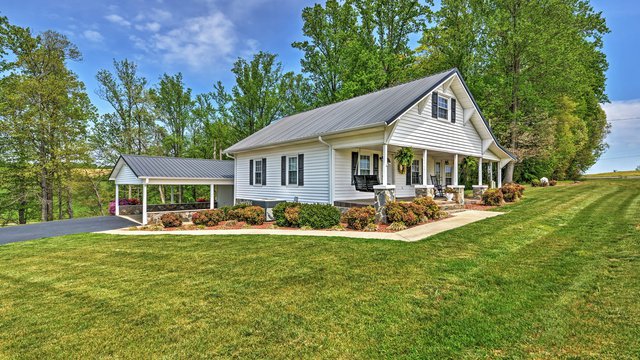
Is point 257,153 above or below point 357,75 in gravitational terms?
below

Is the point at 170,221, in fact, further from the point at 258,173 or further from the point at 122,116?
the point at 122,116

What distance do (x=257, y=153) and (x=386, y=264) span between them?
12847 mm

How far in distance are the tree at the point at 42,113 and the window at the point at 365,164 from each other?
21.3 meters

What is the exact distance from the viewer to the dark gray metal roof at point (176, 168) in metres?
15.4

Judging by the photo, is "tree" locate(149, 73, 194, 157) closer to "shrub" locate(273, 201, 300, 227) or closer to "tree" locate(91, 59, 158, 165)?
"tree" locate(91, 59, 158, 165)

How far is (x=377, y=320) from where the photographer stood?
3305 millimetres

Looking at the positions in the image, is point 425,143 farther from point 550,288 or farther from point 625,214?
point 550,288

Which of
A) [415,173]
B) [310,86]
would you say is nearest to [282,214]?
[415,173]

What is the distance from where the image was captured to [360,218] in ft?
29.7

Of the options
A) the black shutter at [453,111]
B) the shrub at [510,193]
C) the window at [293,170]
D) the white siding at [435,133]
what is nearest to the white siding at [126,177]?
the window at [293,170]

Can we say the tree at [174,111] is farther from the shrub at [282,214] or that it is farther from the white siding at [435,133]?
the white siding at [435,133]

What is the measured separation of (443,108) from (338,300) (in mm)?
12126

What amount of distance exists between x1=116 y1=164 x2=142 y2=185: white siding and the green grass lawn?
29.2ft

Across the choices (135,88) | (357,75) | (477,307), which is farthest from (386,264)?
(135,88)
